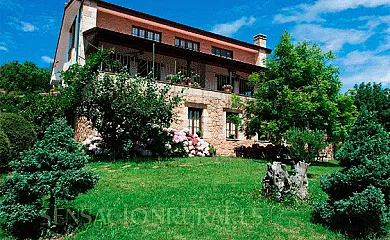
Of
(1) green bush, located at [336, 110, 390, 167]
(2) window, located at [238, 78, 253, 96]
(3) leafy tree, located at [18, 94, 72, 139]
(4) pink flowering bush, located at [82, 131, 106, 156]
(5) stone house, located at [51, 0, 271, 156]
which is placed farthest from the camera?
(2) window, located at [238, 78, 253, 96]

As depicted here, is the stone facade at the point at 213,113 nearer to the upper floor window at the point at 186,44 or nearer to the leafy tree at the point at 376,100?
the upper floor window at the point at 186,44

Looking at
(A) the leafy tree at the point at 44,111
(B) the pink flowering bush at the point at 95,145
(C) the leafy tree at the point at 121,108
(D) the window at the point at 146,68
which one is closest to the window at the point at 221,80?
(D) the window at the point at 146,68

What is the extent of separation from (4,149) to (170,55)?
11563 mm

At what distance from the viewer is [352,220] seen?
5.78 m

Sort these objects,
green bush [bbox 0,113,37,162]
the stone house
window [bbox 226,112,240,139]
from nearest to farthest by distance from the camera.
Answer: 1. green bush [bbox 0,113,37,162]
2. the stone house
3. window [bbox 226,112,240,139]

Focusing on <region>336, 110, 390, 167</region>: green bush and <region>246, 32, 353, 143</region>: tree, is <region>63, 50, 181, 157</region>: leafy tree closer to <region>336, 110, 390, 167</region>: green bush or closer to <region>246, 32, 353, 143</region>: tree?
<region>246, 32, 353, 143</region>: tree

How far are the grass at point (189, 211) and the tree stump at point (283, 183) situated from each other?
0.88ft

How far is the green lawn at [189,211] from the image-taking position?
17.3 feet

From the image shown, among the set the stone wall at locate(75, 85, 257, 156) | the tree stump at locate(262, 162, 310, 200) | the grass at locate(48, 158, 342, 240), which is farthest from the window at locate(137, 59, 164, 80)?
the tree stump at locate(262, 162, 310, 200)

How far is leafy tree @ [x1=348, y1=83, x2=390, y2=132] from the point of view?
2998cm

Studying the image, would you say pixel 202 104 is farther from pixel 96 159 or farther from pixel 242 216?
pixel 242 216

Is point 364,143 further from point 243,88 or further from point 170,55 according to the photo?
point 243,88

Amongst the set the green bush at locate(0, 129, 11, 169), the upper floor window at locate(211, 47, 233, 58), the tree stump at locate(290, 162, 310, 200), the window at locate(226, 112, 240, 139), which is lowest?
the tree stump at locate(290, 162, 310, 200)

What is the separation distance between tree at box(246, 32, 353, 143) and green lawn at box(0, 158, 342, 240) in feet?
25.7
